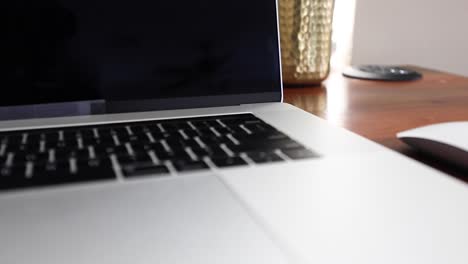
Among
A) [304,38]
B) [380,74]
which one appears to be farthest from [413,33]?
[304,38]

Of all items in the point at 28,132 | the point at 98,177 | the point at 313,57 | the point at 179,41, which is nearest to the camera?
the point at 98,177

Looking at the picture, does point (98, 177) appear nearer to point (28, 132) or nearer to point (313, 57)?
point (28, 132)

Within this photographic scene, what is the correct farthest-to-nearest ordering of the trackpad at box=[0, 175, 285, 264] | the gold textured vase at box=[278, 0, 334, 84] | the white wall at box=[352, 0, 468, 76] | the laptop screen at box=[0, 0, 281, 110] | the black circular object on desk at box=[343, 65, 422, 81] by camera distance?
1. the white wall at box=[352, 0, 468, 76]
2. the black circular object on desk at box=[343, 65, 422, 81]
3. the gold textured vase at box=[278, 0, 334, 84]
4. the laptop screen at box=[0, 0, 281, 110]
5. the trackpad at box=[0, 175, 285, 264]

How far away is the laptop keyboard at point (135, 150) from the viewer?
16.8 inches

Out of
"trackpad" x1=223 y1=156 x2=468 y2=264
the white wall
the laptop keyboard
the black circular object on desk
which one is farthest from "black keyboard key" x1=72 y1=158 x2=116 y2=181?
the white wall

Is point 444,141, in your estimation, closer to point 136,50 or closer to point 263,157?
point 263,157

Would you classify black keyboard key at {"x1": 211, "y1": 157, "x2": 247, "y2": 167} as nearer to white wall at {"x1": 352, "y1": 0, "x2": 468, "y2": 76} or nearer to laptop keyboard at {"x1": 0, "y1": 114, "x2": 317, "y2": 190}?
laptop keyboard at {"x1": 0, "y1": 114, "x2": 317, "y2": 190}

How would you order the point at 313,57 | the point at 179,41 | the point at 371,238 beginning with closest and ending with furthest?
the point at 371,238, the point at 179,41, the point at 313,57

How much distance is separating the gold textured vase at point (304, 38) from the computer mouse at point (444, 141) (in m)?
0.39

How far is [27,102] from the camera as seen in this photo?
2.02 feet

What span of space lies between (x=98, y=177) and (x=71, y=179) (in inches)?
0.9

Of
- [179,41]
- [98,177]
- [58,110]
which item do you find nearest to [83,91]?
[58,110]

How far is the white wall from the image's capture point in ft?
4.63

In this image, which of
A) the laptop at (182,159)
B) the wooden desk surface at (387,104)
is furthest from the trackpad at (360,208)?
the wooden desk surface at (387,104)
